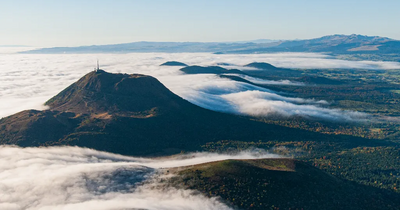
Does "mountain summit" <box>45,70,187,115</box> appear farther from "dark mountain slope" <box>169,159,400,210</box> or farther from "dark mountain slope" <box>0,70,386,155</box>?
"dark mountain slope" <box>169,159,400,210</box>

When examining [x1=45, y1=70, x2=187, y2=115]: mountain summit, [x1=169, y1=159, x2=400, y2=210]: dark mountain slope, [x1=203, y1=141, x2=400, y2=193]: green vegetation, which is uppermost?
[x1=45, y1=70, x2=187, y2=115]: mountain summit

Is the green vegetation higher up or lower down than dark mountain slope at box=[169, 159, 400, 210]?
lower down

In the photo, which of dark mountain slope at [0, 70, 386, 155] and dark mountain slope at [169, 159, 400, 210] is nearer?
dark mountain slope at [169, 159, 400, 210]

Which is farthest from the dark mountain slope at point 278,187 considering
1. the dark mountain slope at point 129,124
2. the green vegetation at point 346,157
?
the dark mountain slope at point 129,124

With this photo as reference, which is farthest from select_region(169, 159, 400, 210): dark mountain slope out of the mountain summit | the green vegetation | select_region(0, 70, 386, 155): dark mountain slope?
the mountain summit

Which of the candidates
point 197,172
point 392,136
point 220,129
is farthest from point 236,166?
point 392,136

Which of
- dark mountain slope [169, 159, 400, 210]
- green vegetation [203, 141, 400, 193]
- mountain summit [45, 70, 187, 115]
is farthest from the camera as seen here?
mountain summit [45, 70, 187, 115]

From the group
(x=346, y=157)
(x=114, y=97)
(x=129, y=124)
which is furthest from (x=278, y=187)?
(x=114, y=97)

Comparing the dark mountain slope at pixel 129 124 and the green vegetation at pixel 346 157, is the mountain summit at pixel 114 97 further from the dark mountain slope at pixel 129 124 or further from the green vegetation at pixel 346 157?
the green vegetation at pixel 346 157
